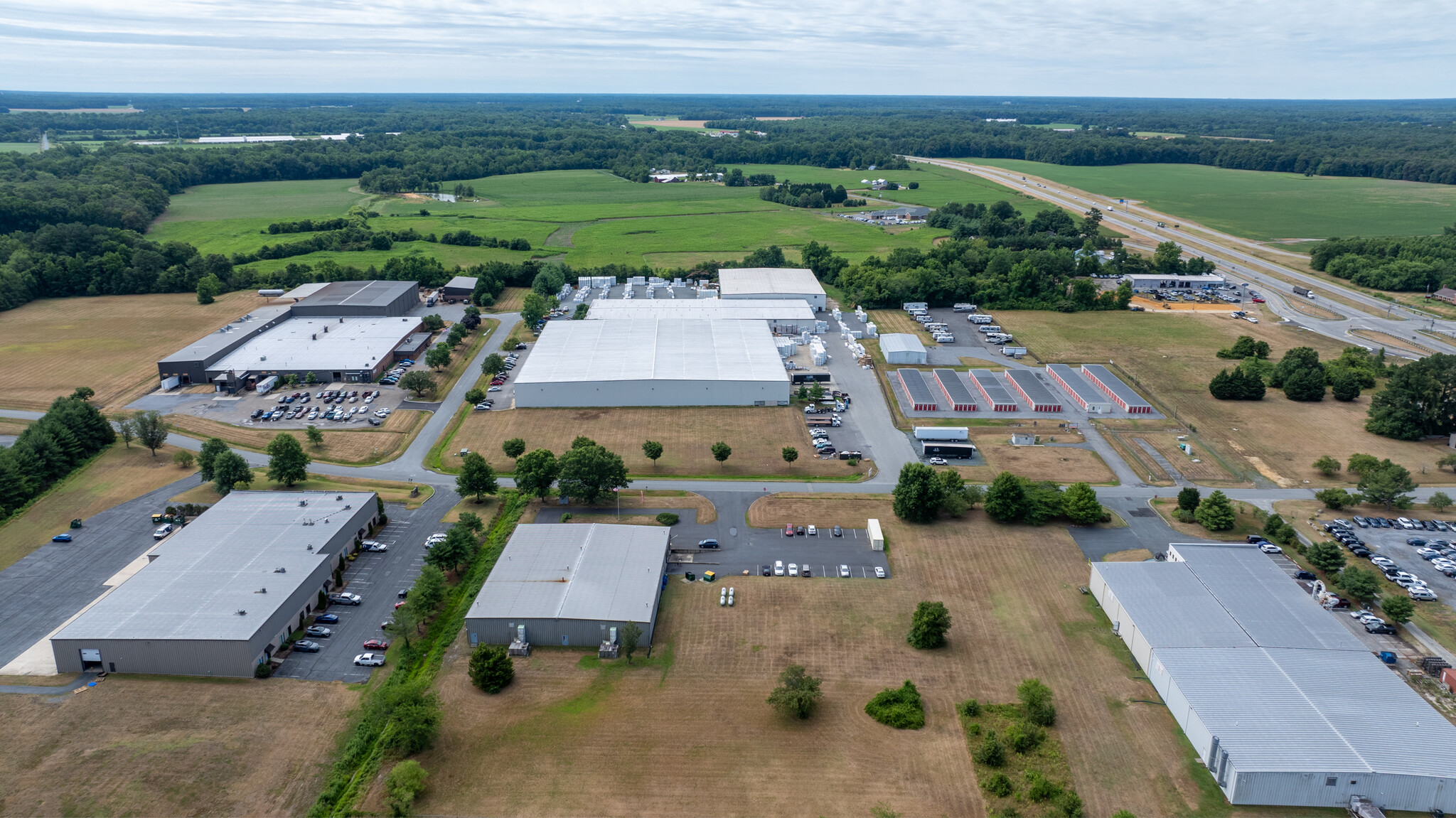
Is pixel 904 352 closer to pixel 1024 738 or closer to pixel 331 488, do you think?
pixel 1024 738

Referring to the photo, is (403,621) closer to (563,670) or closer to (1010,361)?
(563,670)

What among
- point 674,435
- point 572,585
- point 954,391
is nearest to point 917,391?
point 954,391

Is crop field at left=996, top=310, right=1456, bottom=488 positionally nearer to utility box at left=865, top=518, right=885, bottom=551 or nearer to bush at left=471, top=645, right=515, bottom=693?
utility box at left=865, top=518, right=885, bottom=551

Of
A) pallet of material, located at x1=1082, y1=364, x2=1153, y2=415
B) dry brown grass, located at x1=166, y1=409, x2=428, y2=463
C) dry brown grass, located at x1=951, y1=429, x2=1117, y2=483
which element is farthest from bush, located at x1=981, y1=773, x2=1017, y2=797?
dry brown grass, located at x1=166, y1=409, x2=428, y2=463

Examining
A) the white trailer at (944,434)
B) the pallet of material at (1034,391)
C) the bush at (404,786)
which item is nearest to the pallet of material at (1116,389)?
the pallet of material at (1034,391)

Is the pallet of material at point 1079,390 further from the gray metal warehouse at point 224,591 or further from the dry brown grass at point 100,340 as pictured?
the dry brown grass at point 100,340
